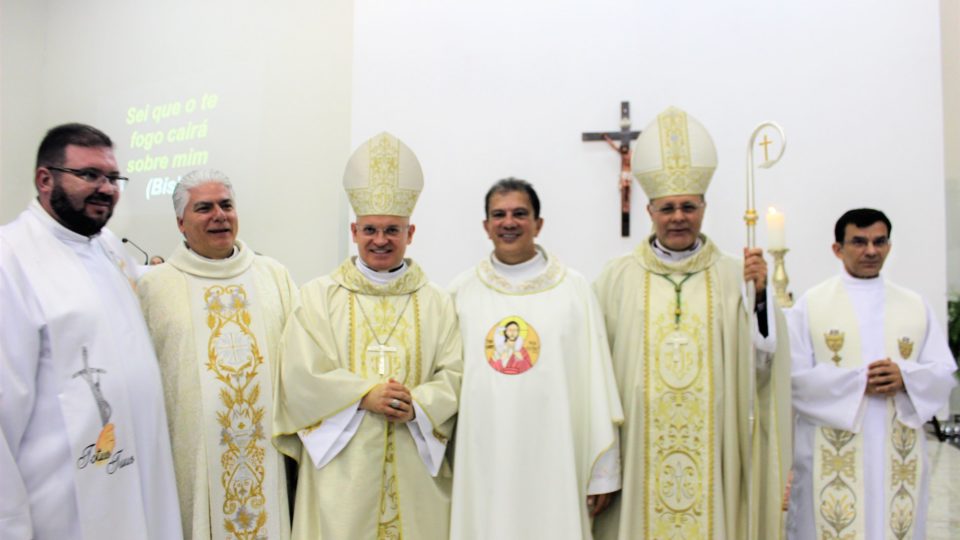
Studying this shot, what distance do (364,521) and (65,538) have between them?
1.10m

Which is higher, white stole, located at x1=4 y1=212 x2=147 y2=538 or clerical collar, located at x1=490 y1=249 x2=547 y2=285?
clerical collar, located at x1=490 y1=249 x2=547 y2=285

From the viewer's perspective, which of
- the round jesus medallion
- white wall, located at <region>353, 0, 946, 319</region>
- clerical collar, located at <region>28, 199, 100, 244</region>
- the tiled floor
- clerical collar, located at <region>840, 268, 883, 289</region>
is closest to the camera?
clerical collar, located at <region>28, 199, 100, 244</region>

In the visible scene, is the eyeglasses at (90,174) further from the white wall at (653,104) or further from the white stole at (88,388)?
the white wall at (653,104)

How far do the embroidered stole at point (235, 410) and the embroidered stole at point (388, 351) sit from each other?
44cm

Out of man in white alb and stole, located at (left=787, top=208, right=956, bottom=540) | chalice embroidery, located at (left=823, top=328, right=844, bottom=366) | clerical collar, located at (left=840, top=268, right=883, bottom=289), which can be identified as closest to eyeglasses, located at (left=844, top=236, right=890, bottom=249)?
man in white alb and stole, located at (left=787, top=208, right=956, bottom=540)

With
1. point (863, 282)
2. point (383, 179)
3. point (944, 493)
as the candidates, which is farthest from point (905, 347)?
point (383, 179)

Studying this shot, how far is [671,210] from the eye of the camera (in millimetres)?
3652

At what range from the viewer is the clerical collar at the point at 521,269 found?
367 centimetres

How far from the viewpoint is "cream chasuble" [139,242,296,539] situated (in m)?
3.38

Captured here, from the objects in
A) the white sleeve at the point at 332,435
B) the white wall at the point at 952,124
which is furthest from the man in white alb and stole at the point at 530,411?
the white wall at the point at 952,124

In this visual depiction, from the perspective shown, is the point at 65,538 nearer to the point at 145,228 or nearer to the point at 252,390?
the point at 252,390

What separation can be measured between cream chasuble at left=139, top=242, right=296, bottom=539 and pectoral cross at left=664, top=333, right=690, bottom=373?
176 centimetres

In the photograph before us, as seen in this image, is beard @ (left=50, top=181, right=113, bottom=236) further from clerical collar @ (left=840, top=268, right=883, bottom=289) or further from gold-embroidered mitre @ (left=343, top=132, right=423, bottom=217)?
clerical collar @ (left=840, top=268, right=883, bottom=289)

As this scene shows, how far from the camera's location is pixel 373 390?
3.30 metres
